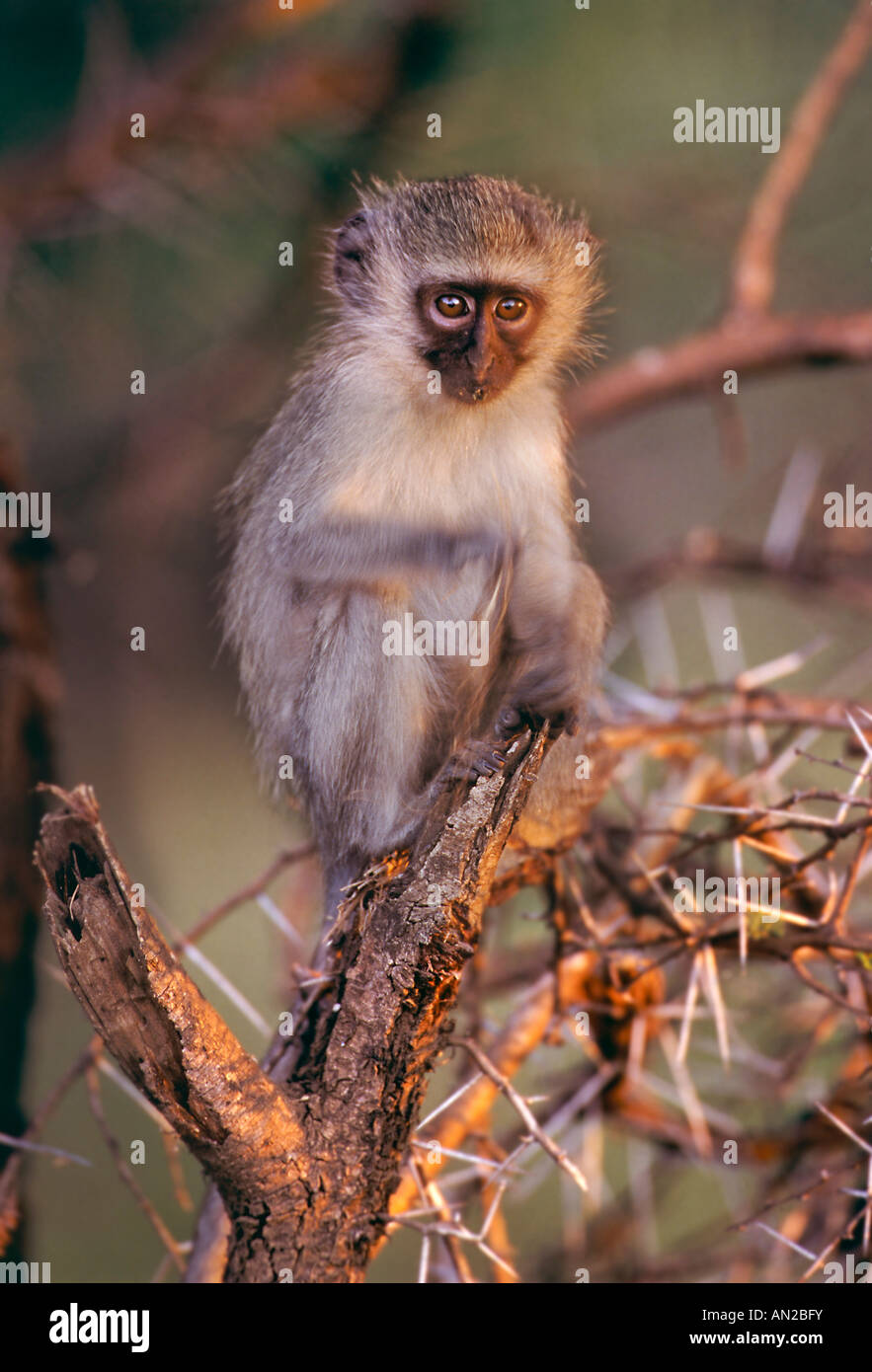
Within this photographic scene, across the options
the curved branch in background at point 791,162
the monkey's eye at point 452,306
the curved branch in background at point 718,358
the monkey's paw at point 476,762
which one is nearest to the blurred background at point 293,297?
the curved branch in background at point 718,358


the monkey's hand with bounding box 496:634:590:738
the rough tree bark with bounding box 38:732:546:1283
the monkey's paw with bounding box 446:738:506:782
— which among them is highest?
the monkey's hand with bounding box 496:634:590:738

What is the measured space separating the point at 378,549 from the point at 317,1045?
0.96 meters

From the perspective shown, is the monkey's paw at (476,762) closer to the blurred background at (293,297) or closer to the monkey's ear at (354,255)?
the monkey's ear at (354,255)

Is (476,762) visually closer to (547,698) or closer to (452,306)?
(547,698)

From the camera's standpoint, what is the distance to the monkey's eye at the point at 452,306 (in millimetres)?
2316

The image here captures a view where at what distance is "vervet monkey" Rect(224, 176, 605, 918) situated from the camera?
2146mm

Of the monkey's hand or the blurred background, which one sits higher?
the blurred background

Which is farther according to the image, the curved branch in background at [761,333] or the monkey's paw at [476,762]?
the curved branch in background at [761,333]

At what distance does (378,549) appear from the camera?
7.13 ft

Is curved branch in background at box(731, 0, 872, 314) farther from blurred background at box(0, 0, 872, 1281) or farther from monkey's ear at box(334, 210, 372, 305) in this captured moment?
monkey's ear at box(334, 210, 372, 305)

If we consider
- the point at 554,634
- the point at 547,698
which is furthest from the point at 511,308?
the point at 547,698

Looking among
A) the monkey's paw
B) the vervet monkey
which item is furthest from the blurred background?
the monkey's paw

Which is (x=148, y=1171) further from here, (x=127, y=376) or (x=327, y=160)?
(x=327, y=160)
